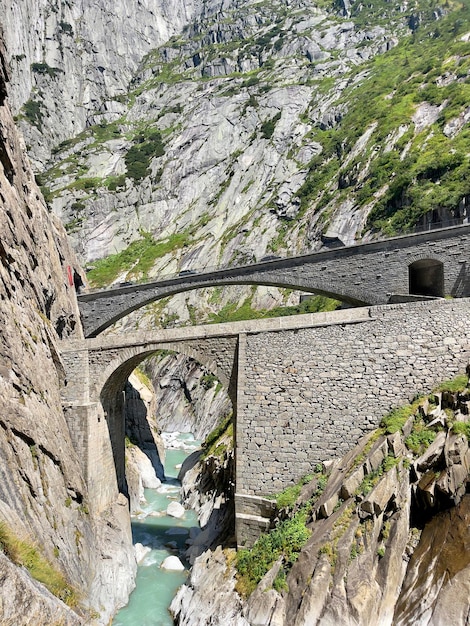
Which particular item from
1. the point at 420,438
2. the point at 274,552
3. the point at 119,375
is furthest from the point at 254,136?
the point at 274,552

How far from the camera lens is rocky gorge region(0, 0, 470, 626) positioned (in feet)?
28.5

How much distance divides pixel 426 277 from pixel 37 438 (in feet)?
63.6

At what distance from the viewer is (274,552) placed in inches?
410

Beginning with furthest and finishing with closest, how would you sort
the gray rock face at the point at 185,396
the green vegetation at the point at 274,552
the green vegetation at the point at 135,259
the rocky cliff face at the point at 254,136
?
the green vegetation at the point at 135,259, the rocky cliff face at the point at 254,136, the gray rock face at the point at 185,396, the green vegetation at the point at 274,552

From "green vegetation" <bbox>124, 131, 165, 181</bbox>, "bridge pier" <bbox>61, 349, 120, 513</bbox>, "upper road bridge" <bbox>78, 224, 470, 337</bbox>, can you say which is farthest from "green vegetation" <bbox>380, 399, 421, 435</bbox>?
"green vegetation" <bbox>124, 131, 165, 181</bbox>

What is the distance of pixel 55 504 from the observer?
37.2 feet

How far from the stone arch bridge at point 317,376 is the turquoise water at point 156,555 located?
357cm

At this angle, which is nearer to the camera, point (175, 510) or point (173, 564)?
point (173, 564)

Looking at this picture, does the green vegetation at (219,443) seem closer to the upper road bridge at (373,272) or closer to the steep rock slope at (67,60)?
the upper road bridge at (373,272)

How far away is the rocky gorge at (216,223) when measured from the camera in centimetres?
868

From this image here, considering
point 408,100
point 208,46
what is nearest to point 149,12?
point 208,46

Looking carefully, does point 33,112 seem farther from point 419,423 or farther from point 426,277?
point 419,423

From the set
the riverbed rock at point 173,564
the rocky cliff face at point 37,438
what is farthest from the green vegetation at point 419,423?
the riverbed rock at point 173,564

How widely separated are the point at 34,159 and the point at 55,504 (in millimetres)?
80432
